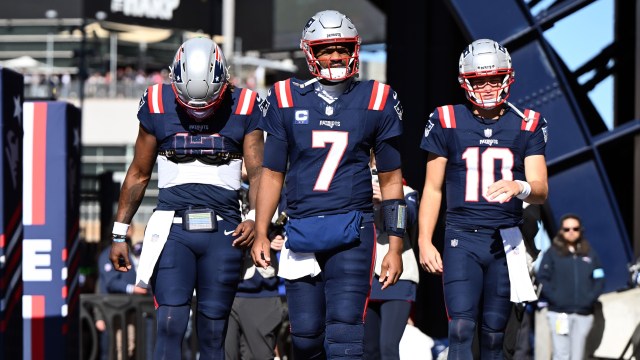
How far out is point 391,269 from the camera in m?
6.75

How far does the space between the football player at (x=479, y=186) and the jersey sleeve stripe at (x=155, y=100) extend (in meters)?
1.62

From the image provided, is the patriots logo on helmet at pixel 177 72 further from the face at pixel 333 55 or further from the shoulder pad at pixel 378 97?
the shoulder pad at pixel 378 97

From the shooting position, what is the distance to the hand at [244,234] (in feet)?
23.8

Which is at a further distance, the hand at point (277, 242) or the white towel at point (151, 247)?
the hand at point (277, 242)

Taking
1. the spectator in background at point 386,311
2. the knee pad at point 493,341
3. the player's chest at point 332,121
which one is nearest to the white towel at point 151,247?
the player's chest at point 332,121

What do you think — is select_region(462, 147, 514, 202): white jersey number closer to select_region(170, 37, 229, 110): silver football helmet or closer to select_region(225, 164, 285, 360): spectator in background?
select_region(170, 37, 229, 110): silver football helmet

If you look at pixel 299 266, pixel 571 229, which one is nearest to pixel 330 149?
pixel 299 266

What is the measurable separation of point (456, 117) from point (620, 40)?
31.2 ft

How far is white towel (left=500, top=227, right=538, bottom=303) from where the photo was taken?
7.45 m

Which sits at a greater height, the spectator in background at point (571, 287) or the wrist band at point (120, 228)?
the wrist band at point (120, 228)

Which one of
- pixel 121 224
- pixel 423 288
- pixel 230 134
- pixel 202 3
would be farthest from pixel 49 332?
pixel 202 3

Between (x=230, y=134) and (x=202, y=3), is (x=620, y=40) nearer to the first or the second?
(x=230, y=134)

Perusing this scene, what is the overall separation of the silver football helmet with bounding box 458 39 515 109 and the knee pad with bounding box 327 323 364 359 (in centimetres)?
184

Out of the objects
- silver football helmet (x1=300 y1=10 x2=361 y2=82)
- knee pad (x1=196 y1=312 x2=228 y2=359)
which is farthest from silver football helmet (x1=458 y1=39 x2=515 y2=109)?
knee pad (x1=196 y1=312 x2=228 y2=359)
